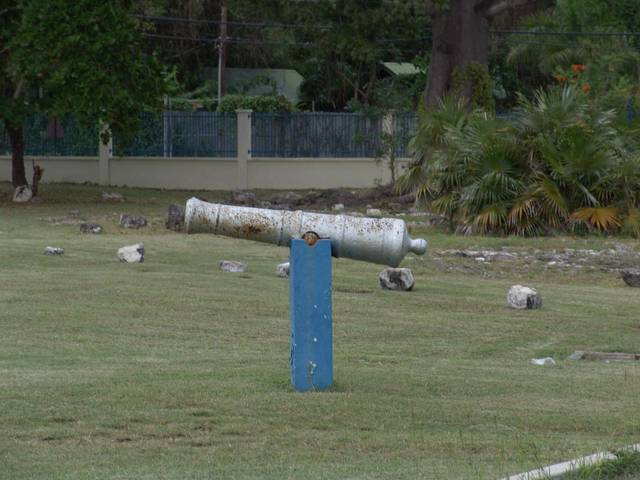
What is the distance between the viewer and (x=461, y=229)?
23.1m

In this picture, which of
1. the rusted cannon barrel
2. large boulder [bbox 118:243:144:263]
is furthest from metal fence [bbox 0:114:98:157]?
the rusted cannon barrel

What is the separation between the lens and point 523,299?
1381 centimetres

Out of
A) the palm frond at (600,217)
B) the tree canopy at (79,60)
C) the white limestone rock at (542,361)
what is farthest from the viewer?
the tree canopy at (79,60)

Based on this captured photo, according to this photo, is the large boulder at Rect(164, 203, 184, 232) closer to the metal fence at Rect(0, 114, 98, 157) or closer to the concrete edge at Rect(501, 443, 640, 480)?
the metal fence at Rect(0, 114, 98, 157)

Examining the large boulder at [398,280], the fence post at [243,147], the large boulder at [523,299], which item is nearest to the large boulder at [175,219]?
the large boulder at [398,280]

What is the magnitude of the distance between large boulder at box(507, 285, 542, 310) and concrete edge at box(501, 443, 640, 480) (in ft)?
25.1

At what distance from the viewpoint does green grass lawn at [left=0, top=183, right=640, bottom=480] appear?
6.36m

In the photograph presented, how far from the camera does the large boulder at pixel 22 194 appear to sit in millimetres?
29328

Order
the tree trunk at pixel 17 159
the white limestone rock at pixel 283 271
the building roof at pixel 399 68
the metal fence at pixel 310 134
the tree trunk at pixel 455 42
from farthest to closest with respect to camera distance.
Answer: the building roof at pixel 399 68, the metal fence at pixel 310 134, the tree trunk at pixel 455 42, the tree trunk at pixel 17 159, the white limestone rock at pixel 283 271

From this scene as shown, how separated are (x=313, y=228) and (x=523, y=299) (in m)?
6.60

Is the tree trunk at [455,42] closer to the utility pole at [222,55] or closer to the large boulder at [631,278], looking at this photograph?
the utility pole at [222,55]

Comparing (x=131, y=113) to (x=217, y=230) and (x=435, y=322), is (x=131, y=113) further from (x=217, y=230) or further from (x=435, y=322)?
(x=217, y=230)

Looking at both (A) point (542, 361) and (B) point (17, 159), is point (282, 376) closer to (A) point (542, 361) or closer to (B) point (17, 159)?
(A) point (542, 361)

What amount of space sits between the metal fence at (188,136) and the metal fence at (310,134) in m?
0.78
